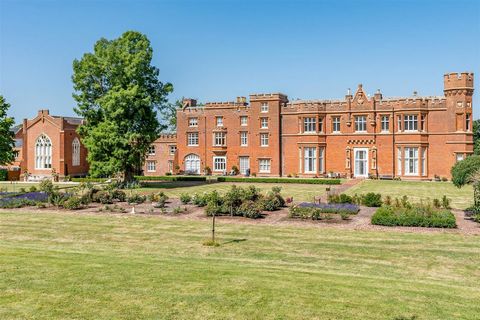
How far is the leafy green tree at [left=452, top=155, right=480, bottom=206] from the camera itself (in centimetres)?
2345

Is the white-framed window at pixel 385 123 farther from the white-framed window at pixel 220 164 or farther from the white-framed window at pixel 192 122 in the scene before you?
the white-framed window at pixel 192 122

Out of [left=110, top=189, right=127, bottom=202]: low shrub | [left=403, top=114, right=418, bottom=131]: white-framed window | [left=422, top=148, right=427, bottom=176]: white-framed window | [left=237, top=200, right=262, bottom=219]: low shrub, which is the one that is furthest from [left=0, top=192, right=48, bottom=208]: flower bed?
[left=422, top=148, right=427, bottom=176]: white-framed window

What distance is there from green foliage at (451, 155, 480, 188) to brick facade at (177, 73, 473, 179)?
26593mm

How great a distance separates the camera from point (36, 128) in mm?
61281

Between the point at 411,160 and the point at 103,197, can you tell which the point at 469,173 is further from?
the point at 411,160

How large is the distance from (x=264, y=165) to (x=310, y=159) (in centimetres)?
627

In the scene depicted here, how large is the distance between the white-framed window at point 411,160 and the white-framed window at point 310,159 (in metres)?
10.5

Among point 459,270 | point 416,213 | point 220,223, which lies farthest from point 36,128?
point 459,270

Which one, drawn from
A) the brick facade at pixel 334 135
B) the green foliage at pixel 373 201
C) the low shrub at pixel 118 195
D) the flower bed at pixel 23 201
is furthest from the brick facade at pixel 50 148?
the green foliage at pixel 373 201

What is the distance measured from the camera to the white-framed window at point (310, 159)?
55312 mm

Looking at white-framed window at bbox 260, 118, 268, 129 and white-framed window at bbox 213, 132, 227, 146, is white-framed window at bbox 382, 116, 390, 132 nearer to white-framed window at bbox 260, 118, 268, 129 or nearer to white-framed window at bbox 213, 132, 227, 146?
white-framed window at bbox 260, 118, 268, 129

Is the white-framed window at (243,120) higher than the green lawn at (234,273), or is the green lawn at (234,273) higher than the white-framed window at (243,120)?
the white-framed window at (243,120)

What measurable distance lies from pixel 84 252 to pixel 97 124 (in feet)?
96.2

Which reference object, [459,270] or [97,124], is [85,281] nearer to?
[459,270]
